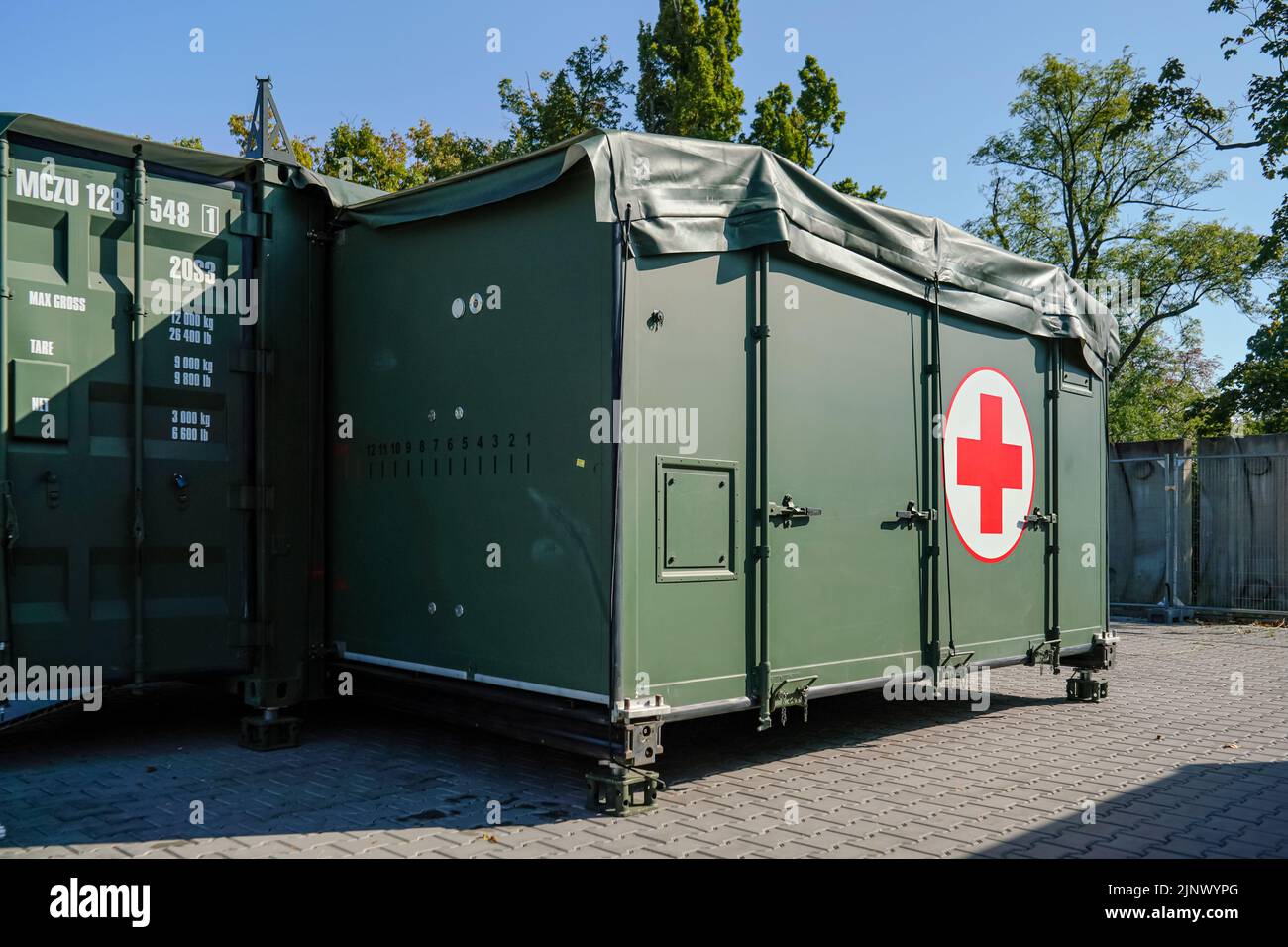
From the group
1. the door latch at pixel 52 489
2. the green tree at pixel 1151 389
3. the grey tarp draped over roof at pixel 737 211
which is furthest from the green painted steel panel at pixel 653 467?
the green tree at pixel 1151 389

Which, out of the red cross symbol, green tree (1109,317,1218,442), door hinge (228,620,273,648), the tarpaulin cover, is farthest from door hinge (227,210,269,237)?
green tree (1109,317,1218,442)

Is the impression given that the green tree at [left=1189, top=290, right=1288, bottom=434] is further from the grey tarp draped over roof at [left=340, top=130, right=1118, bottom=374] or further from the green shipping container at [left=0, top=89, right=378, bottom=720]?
the green shipping container at [left=0, top=89, right=378, bottom=720]

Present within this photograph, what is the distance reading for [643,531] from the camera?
15.3 feet

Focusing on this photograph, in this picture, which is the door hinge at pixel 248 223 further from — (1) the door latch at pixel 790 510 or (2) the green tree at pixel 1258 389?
(2) the green tree at pixel 1258 389

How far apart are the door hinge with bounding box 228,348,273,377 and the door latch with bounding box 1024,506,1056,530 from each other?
5.26m

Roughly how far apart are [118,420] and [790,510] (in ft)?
12.4

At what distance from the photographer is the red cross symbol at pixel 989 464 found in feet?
21.8

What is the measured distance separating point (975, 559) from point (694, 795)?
110 inches

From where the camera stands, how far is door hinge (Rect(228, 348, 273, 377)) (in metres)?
6.04

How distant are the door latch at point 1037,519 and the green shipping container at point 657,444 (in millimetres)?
262

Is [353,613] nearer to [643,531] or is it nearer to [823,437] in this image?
[643,531]

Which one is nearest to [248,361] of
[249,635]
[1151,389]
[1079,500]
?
[249,635]
